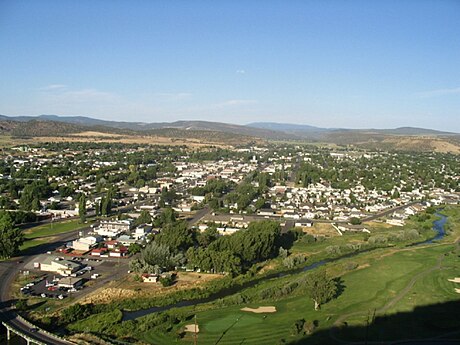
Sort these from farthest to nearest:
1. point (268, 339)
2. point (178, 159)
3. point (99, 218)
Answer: point (178, 159), point (99, 218), point (268, 339)

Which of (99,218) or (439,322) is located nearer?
(439,322)

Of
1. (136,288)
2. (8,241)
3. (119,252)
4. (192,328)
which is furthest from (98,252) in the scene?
(192,328)

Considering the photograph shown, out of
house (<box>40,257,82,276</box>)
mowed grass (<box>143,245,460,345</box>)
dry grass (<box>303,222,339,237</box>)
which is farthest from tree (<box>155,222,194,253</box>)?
dry grass (<box>303,222,339,237</box>)

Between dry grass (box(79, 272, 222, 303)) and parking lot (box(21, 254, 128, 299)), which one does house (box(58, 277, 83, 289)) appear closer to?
parking lot (box(21, 254, 128, 299))

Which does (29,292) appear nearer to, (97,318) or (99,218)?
(97,318)

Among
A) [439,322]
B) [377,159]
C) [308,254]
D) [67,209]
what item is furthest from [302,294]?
[377,159]

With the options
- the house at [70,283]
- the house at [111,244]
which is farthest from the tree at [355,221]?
the house at [70,283]

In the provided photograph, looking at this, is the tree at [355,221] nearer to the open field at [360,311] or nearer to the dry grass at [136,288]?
the open field at [360,311]
